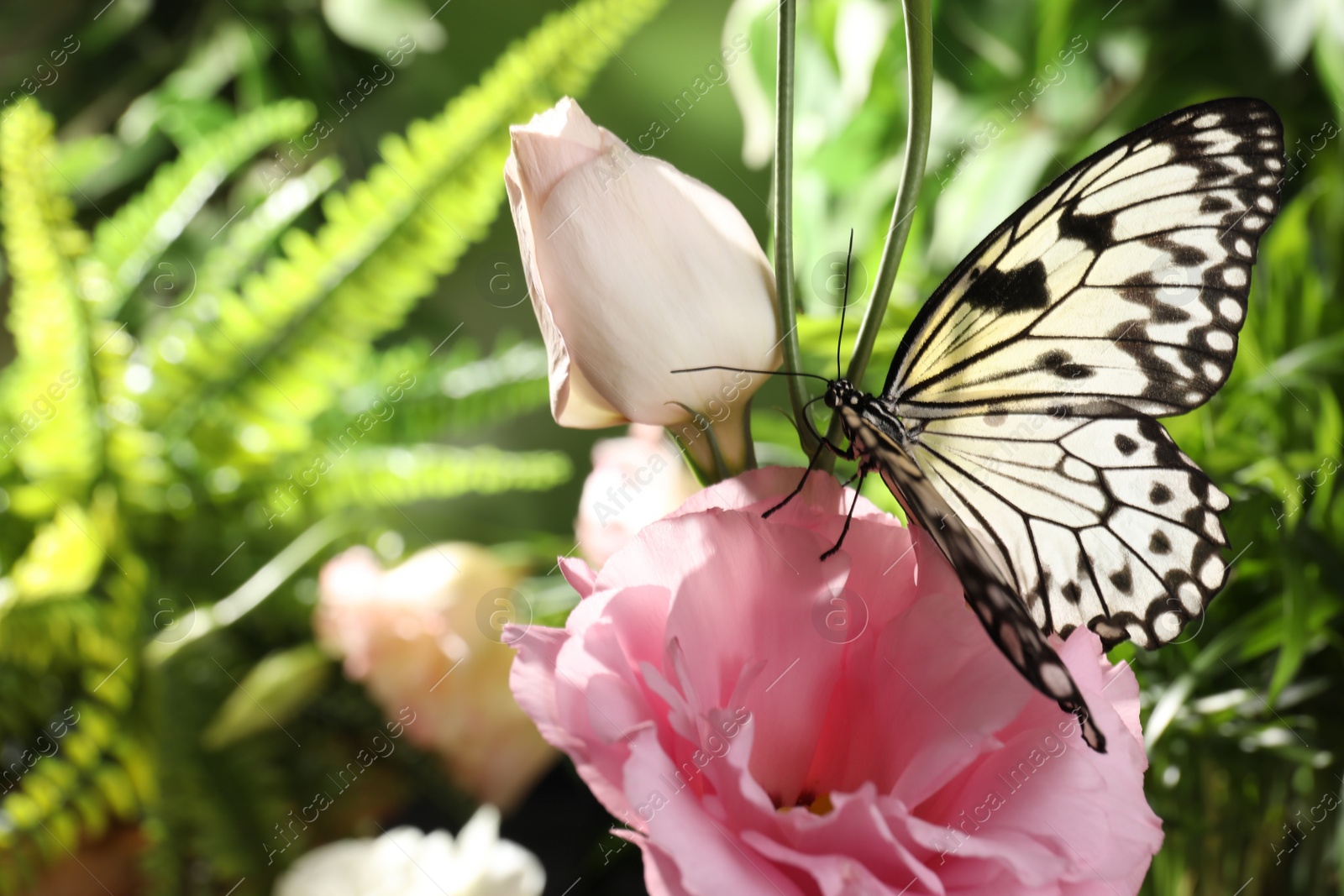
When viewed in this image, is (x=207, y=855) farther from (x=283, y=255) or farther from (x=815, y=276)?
(x=283, y=255)

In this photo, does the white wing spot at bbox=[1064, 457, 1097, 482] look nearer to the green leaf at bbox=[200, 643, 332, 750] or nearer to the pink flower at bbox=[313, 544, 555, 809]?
the pink flower at bbox=[313, 544, 555, 809]

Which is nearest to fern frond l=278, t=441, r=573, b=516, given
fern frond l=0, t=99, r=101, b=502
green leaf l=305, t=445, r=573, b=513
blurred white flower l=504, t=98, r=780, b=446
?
green leaf l=305, t=445, r=573, b=513

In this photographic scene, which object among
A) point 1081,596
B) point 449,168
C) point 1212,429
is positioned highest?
point 449,168

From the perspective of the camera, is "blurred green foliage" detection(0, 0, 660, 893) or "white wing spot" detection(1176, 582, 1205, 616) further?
"blurred green foliage" detection(0, 0, 660, 893)

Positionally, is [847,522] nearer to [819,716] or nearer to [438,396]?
[819,716]

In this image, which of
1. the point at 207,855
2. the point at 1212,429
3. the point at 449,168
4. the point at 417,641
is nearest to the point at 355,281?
the point at 449,168

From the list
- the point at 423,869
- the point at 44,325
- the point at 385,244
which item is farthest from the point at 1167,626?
the point at 44,325
